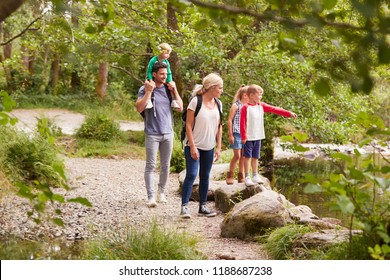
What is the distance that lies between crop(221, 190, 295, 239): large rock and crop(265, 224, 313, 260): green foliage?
1.13 ft

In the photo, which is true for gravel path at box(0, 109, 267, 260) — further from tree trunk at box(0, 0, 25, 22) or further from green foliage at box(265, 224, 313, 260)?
tree trunk at box(0, 0, 25, 22)

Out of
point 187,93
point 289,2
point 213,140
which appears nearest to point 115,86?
point 187,93

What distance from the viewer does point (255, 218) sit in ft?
21.0

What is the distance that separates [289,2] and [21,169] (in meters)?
7.21

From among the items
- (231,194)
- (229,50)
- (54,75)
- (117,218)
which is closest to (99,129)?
(229,50)

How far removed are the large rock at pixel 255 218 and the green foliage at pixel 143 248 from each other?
4.09 ft

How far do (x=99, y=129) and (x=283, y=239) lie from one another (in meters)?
10.1

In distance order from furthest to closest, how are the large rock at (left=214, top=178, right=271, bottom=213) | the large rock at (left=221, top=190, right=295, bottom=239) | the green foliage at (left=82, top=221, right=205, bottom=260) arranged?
the large rock at (left=214, top=178, right=271, bottom=213)
the large rock at (left=221, top=190, right=295, bottom=239)
the green foliage at (left=82, top=221, right=205, bottom=260)

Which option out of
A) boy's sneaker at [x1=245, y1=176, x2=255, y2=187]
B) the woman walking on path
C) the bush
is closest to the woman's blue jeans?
the woman walking on path

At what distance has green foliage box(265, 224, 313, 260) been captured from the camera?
220 inches

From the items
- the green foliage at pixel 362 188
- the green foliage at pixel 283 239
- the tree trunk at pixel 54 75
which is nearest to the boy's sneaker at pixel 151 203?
the green foliage at pixel 283 239

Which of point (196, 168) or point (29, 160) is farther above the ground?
point (196, 168)

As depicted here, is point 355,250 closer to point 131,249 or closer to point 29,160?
point 131,249
